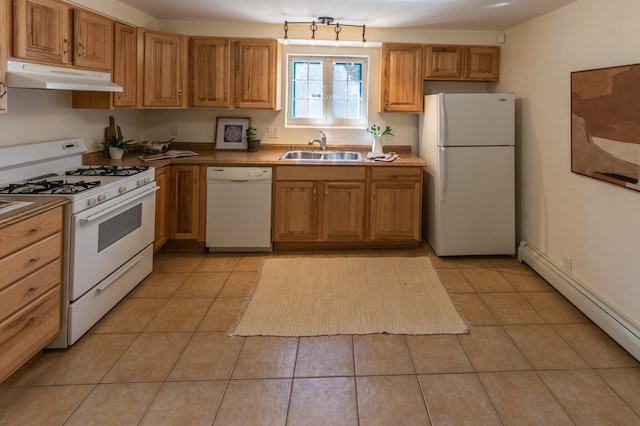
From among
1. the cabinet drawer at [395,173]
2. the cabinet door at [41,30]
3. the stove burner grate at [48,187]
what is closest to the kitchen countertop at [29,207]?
the stove burner grate at [48,187]

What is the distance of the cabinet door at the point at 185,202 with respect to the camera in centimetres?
→ 399

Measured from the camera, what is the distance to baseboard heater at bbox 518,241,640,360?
2.48 metres

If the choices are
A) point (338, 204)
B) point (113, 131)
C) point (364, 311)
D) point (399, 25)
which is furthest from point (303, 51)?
point (364, 311)

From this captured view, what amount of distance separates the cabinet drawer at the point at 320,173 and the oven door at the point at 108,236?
1176 mm

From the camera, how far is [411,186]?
13.5ft

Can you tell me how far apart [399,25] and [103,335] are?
3672mm

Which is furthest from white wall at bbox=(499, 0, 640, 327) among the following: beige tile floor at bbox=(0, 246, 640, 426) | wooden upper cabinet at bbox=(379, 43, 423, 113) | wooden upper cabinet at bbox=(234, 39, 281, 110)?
wooden upper cabinet at bbox=(234, 39, 281, 110)

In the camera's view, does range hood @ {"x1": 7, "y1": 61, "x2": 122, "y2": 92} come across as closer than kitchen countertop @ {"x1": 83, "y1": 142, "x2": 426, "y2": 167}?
Yes

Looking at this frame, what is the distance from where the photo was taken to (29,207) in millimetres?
2043

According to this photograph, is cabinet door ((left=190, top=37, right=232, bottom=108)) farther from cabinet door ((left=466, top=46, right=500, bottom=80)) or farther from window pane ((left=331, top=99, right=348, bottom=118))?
cabinet door ((left=466, top=46, right=500, bottom=80))

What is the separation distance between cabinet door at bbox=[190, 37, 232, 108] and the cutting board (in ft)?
2.46

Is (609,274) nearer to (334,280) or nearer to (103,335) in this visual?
(334,280)

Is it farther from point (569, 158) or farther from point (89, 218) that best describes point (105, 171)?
point (569, 158)

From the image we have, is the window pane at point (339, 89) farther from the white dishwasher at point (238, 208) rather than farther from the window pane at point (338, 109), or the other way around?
the white dishwasher at point (238, 208)
